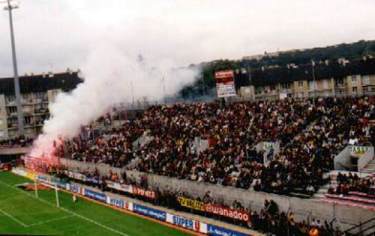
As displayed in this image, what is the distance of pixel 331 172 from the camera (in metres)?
32.8

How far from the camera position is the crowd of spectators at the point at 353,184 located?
27875 millimetres

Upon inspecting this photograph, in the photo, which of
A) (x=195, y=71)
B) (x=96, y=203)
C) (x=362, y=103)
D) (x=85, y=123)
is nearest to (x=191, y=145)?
(x=96, y=203)

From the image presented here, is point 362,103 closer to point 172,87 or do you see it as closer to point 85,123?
point 85,123

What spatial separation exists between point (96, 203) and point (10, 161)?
3543cm

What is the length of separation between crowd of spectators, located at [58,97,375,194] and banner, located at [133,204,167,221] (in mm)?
3501

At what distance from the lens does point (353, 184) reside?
2886cm

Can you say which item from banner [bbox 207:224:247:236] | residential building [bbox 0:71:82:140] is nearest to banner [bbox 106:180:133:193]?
banner [bbox 207:224:247:236]

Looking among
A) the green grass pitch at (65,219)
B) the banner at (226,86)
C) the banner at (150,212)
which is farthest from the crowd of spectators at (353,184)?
the banner at (226,86)

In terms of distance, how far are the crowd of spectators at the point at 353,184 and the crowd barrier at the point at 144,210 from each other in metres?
5.21

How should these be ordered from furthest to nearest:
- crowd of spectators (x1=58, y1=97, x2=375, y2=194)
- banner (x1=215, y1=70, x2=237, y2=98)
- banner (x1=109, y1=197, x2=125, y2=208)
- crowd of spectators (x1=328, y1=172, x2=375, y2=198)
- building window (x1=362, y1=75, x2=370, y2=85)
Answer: building window (x1=362, y1=75, x2=370, y2=85)
banner (x1=215, y1=70, x2=237, y2=98)
banner (x1=109, y1=197, x2=125, y2=208)
crowd of spectators (x1=58, y1=97, x2=375, y2=194)
crowd of spectators (x1=328, y1=172, x2=375, y2=198)

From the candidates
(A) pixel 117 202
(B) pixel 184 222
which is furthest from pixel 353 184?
(A) pixel 117 202

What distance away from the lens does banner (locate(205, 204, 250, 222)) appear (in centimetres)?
3167

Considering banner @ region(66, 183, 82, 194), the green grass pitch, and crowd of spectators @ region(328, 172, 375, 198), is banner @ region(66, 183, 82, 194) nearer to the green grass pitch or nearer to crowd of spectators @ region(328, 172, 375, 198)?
the green grass pitch

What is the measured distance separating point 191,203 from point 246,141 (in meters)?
7.95
